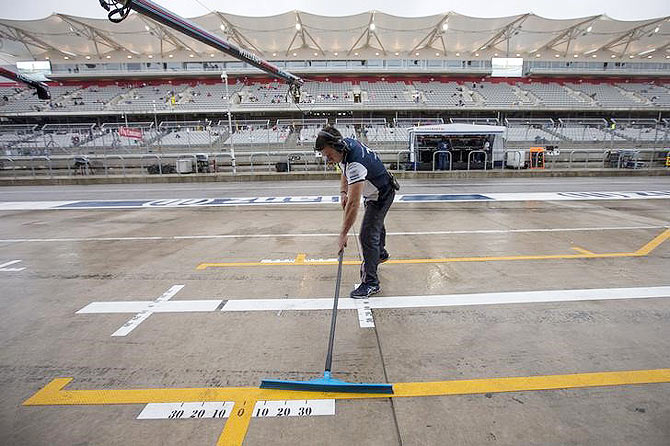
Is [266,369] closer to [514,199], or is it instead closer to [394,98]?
[514,199]

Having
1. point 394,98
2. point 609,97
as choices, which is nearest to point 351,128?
point 394,98

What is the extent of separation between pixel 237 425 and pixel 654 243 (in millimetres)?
6939

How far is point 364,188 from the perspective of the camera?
3527 millimetres

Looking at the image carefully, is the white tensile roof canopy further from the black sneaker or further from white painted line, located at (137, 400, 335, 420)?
white painted line, located at (137, 400, 335, 420)

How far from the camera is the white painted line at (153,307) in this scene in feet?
11.1

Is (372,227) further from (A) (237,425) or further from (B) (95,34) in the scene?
(B) (95,34)

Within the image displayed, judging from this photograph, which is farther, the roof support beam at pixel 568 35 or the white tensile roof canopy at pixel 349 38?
the roof support beam at pixel 568 35

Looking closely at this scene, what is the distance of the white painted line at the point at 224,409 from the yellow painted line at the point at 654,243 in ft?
18.2

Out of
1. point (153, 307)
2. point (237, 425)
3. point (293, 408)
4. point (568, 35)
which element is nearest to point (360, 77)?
point (568, 35)

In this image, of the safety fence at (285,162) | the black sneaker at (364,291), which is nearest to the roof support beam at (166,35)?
the safety fence at (285,162)

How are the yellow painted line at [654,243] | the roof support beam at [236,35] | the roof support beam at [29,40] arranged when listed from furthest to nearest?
the roof support beam at [29,40]
the roof support beam at [236,35]
the yellow painted line at [654,243]

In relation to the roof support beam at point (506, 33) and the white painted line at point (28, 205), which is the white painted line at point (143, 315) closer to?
the white painted line at point (28, 205)

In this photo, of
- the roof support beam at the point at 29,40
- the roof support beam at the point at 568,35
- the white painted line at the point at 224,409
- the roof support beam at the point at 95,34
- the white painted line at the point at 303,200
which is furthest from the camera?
the roof support beam at the point at 29,40

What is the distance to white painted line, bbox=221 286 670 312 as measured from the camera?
340 centimetres
